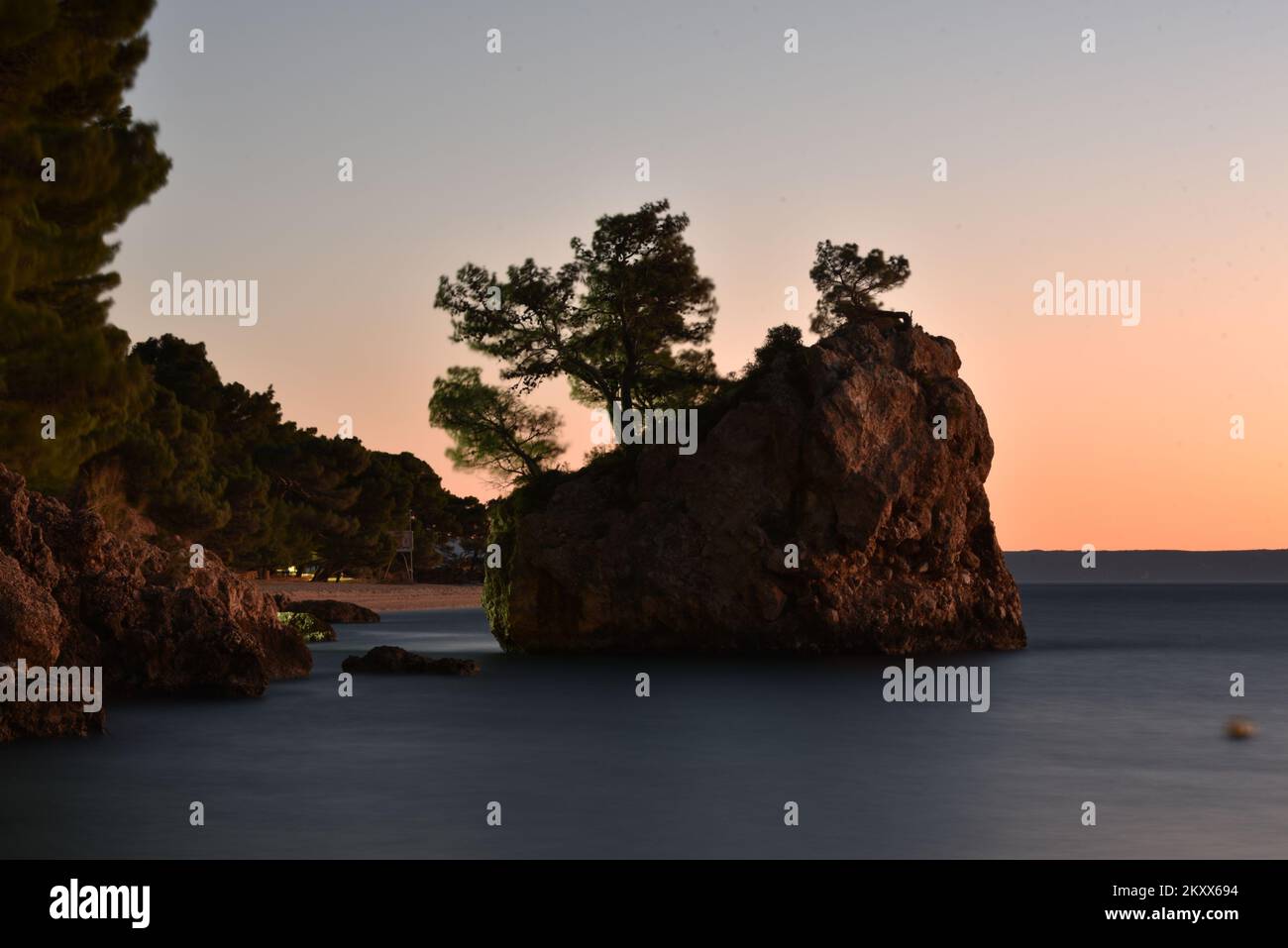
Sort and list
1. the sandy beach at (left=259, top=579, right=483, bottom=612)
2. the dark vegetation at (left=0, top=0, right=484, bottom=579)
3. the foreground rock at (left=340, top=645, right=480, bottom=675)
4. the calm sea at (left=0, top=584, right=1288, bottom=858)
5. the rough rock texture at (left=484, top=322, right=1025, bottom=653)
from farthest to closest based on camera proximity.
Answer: the sandy beach at (left=259, top=579, right=483, bottom=612) < the rough rock texture at (left=484, top=322, right=1025, bottom=653) < the foreground rock at (left=340, top=645, right=480, bottom=675) < the dark vegetation at (left=0, top=0, right=484, bottom=579) < the calm sea at (left=0, top=584, right=1288, bottom=858)

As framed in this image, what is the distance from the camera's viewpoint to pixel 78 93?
23641 millimetres

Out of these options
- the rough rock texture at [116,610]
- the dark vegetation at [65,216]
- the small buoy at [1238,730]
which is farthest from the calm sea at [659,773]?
the dark vegetation at [65,216]

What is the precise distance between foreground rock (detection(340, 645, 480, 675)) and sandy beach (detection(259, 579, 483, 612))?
128 feet

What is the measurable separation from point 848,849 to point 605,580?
69.0 feet

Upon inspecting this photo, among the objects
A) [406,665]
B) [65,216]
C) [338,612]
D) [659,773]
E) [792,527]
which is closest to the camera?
[659,773]

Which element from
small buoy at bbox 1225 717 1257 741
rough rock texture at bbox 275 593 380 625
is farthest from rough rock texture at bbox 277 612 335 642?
small buoy at bbox 1225 717 1257 741

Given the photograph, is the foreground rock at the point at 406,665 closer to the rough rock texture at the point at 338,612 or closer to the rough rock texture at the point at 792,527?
the rough rock texture at the point at 792,527

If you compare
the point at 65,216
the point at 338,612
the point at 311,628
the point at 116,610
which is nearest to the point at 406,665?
the point at 116,610

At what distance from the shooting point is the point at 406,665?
2900cm

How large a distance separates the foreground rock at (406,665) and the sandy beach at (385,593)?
39.1 metres

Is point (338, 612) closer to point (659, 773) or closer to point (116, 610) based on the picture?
point (116, 610)

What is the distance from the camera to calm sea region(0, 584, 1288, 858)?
1198cm

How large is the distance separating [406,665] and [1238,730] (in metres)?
15.5

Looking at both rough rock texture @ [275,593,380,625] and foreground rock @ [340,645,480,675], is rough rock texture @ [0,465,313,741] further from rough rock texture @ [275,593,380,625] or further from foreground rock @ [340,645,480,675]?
rough rock texture @ [275,593,380,625]
